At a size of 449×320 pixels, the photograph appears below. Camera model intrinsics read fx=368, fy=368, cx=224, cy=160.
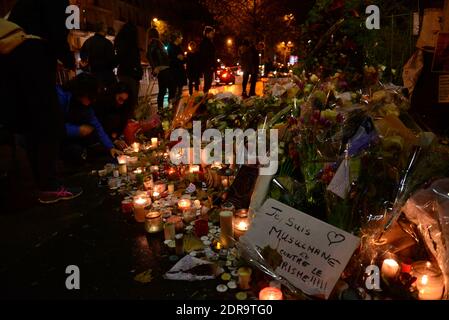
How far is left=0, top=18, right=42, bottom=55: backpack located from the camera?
3113mm

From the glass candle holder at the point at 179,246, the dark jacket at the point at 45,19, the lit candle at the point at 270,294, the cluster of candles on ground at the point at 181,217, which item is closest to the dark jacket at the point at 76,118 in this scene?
the cluster of candles on ground at the point at 181,217

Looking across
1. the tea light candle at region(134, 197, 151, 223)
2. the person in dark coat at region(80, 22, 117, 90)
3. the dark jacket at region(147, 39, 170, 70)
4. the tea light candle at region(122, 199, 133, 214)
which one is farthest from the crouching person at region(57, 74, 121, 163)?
the dark jacket at region(147, 39, 170, 70)

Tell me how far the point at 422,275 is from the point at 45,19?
3.64m

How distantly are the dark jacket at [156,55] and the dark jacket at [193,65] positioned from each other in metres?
2.85

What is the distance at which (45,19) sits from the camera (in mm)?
3420

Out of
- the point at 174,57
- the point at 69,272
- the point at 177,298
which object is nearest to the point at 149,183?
the point at 69,272

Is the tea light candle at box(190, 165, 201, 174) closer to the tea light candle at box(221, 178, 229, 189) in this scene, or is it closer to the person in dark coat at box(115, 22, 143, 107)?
the tea light candle at box(221, 178, 229, 189)

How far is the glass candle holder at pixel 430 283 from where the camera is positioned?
195 cm

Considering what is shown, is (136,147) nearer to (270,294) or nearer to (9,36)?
(9,36)

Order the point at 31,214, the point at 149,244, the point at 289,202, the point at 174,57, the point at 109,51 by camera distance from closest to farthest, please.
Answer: the point at 289,202 < the point at 149,244 < the point at 31,214 < the point at 109,51 < the point at 174,57

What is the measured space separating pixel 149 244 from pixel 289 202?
111cm

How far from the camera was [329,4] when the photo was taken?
14.1 ft

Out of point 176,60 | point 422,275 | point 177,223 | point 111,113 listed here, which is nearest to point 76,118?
point 111,113
